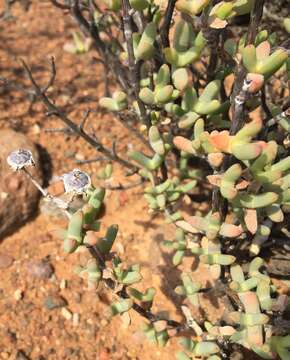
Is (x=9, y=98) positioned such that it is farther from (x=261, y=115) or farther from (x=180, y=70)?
(x=180, y=70)

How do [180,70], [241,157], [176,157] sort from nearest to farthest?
[241,157] → [180,70] → [176,157]

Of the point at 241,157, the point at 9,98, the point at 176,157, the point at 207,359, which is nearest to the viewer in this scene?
the point at 241,157

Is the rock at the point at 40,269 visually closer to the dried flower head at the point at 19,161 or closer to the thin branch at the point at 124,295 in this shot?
the thin branch at the point at 124,295

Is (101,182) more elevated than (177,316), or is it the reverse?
(101,182)

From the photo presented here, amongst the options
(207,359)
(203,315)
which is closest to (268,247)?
(203,315)

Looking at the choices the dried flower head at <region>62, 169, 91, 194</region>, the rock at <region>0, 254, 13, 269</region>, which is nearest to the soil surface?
the rock at <region>0, 254, 13, 269</region>

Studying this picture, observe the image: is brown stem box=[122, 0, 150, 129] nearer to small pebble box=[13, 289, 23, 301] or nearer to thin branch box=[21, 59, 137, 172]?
thin branch box=[21, 59, 137, 172]

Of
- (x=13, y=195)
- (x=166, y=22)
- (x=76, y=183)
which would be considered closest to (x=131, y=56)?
(x=166, y=22)
